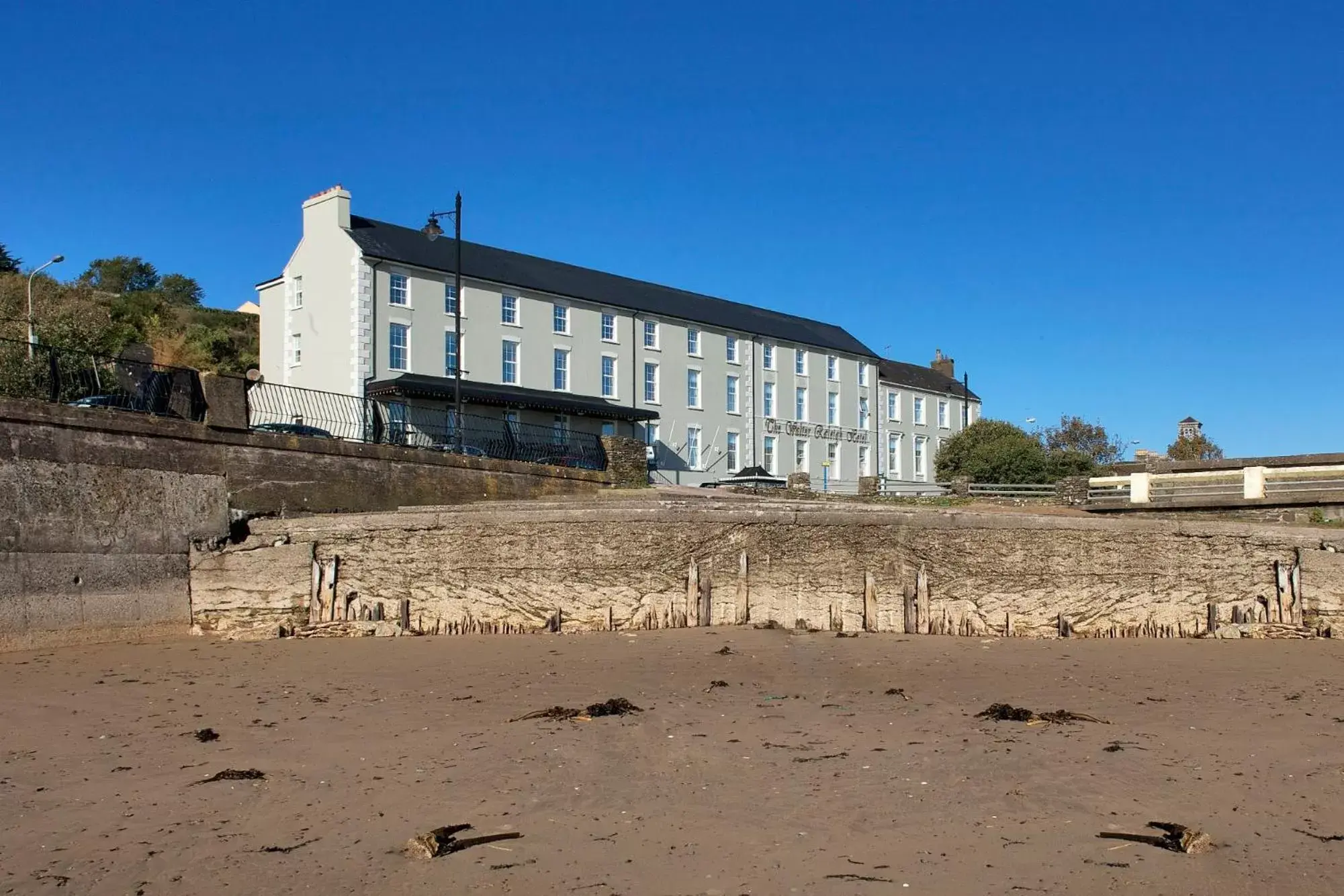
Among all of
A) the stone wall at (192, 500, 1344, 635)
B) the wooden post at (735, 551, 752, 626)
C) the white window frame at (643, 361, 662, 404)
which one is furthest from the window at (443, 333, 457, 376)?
the wooden post at (735, 551, 752, 626)

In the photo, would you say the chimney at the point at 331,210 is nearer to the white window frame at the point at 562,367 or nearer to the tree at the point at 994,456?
the white window frame at the point at 562,367

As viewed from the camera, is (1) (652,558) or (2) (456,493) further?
(2) (456,493)

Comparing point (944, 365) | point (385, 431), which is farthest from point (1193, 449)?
point (385, 431)

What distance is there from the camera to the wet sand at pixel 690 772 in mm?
4898

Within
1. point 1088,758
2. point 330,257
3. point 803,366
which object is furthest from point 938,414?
point 1088,758

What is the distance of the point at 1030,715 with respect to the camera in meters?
7.50

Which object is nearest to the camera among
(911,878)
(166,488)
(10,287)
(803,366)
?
(911,878)

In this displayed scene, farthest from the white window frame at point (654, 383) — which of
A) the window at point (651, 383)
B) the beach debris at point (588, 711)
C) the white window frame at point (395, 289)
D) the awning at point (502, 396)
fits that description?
the beach debris at point (588, 711)

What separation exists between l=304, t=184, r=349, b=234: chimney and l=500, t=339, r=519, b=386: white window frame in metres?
7.46

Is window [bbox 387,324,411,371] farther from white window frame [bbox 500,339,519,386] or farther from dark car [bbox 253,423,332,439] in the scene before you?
dark car [bbox 253,423,332,439]

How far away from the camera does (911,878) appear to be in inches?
185

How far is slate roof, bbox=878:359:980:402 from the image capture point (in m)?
66.1

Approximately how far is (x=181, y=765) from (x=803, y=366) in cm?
5317

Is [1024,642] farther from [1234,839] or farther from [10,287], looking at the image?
[10,287]
